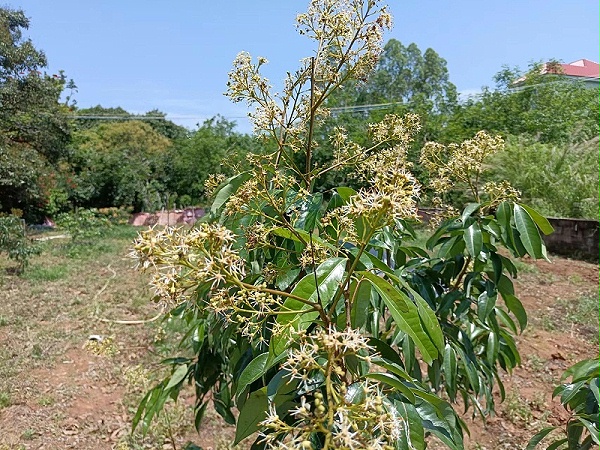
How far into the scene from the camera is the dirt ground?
327 centimetres

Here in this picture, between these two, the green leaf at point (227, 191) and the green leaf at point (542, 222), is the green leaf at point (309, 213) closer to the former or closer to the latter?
the green leaf at point (227, 191)

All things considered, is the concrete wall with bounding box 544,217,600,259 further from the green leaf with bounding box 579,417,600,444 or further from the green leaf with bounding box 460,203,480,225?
the green leaf with bounding box 579,417,600,444

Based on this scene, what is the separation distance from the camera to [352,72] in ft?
3.47

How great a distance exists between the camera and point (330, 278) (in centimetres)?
78

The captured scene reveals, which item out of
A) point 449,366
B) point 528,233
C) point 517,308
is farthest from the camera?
point 517,308

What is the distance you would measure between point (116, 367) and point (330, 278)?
4391 mm

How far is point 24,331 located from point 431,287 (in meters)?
5.45

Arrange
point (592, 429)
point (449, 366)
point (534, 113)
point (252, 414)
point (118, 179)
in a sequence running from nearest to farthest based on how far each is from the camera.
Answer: point (252, 414)
point (592, 429)
point (449, 366)
point (534, 113)
point (118, 179)

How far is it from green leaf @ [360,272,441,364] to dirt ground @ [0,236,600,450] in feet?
2.30

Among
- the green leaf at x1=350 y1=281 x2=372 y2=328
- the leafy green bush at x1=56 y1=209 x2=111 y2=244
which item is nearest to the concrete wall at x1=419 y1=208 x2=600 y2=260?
the green leaf at x1=350 y1=281 x2=372 y2=328

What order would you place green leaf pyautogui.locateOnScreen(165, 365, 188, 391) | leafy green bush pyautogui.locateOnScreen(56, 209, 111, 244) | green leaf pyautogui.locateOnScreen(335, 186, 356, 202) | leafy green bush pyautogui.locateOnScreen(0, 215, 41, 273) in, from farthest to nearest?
leafy green bush pyautogui.locateOnScreen(56, 209, 111, 244)
leafy green bush pyautogui.locateOnScreen(0, 215, 41, 273)
green leaf pyautogui.locateOnScreen(165, 365, 188, 391)
green leaf pyautogui.locateOnScreen(335, 186, 356, 202)

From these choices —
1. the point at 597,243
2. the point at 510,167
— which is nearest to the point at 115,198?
the point at 510,167

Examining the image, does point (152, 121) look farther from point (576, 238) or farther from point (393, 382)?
point (393, 382)

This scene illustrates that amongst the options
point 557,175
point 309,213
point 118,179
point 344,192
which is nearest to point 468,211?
point 344,192
